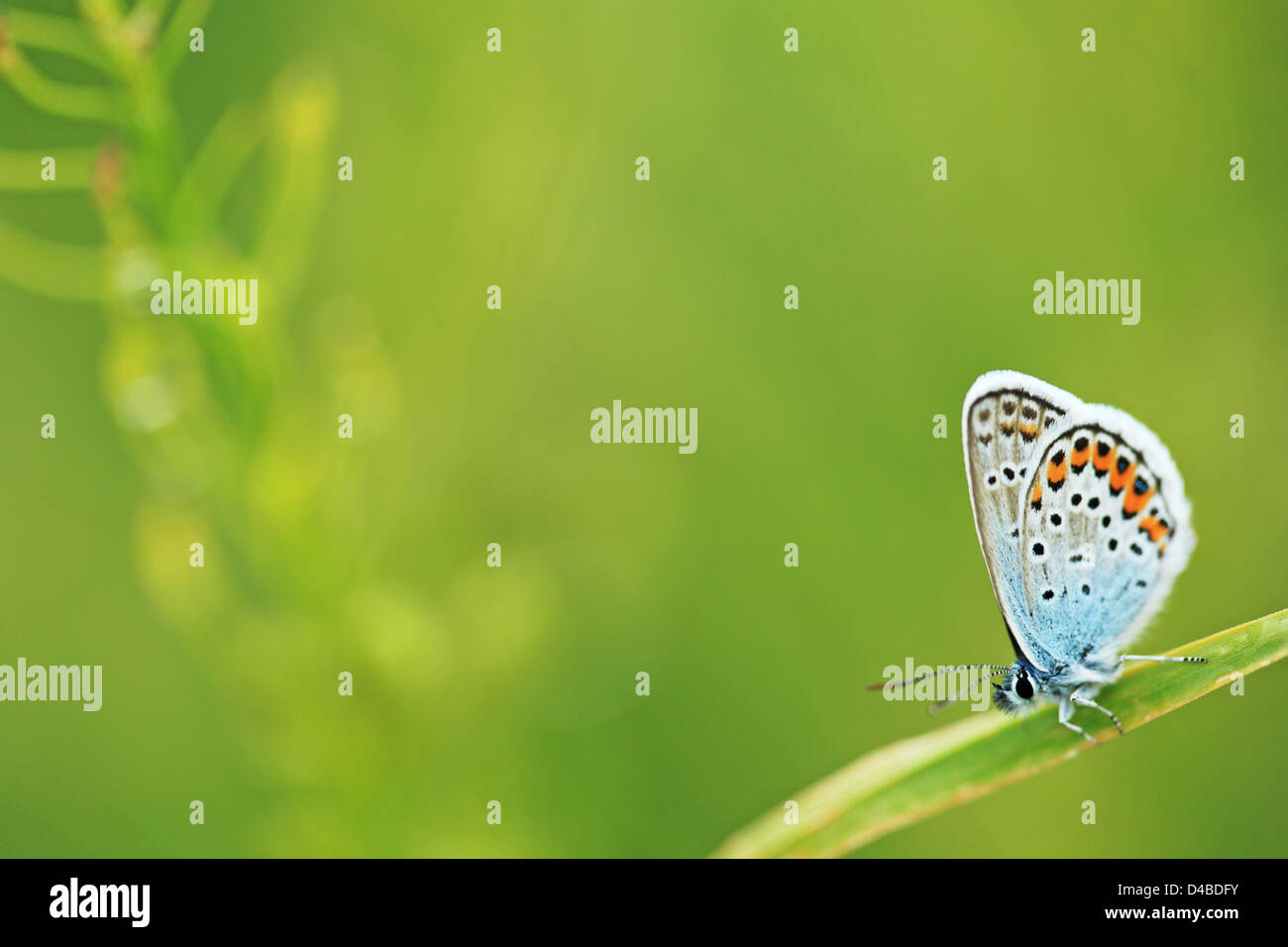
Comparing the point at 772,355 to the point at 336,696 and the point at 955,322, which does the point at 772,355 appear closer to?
the point at 955,322

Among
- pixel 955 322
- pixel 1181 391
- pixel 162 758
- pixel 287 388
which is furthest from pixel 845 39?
pixel 162 758

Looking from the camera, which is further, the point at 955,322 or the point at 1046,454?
the point at 955,322

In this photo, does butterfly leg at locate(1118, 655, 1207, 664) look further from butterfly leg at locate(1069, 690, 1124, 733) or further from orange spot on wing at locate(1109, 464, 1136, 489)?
orange spot on wing at locate(1109, 464, 1136, 489)

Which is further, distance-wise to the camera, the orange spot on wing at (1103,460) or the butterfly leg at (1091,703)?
the orange spot on wing at (1103,460)
